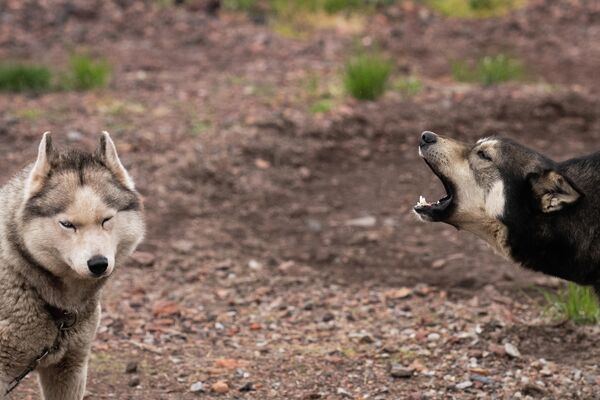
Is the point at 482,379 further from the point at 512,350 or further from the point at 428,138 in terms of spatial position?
the point at 428,138

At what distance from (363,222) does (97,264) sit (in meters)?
4.07

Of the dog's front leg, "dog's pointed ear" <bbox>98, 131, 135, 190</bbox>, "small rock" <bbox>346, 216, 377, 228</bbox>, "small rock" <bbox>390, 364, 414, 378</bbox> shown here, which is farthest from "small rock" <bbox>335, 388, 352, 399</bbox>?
"small rock" <bbox>346, 216, 377, 228</bbox>

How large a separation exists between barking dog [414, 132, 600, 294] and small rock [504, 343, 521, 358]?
799 millimetres

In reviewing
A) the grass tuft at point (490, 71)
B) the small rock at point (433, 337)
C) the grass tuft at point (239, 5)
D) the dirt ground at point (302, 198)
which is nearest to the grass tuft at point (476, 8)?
the dirt ground at point (302, 198)

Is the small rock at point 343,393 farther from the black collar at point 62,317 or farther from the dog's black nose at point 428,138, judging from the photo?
the black collar at point 62,317

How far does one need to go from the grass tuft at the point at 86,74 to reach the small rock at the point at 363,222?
3.53 m

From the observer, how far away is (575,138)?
9438 mm

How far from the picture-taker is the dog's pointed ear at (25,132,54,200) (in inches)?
176

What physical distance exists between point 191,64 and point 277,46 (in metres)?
1.28

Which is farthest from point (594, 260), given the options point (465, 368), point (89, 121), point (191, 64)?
point (191, 64)

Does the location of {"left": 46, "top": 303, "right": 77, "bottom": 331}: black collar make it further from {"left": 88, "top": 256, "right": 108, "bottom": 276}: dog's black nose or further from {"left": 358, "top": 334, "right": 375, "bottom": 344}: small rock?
{"left": 358, "top": 334, "right": 375, "bottom": 344}: small rock

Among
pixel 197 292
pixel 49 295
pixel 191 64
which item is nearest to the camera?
pixel 49 295

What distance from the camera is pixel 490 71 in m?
10.5

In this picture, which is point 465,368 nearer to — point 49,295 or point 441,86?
point 49,295
